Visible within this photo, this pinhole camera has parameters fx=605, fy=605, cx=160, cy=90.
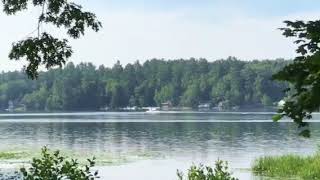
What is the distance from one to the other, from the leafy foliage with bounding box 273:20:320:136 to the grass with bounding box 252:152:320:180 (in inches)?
1054

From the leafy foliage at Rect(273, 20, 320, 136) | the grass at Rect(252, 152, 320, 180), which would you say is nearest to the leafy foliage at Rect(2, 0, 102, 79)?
the leafy foliage at Rect(273, 20, 320, 136)

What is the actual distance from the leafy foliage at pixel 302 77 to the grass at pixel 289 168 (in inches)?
1054

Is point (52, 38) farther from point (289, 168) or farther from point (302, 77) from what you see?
point (289, 168)

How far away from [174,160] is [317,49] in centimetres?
4321

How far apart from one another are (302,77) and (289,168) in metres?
30.9

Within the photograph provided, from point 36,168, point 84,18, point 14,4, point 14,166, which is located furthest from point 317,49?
point 14,166

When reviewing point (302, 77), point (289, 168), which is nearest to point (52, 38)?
point (302, 77)

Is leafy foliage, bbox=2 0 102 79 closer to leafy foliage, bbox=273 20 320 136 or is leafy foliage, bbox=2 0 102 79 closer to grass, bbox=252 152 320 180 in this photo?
leafy foliage, bbox=273 20 320 136

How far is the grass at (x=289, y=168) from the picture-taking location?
3284 centimetres

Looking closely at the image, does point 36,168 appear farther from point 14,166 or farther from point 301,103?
point 14,166

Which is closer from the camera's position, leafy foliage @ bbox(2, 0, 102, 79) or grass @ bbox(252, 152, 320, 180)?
leafy foliage @ bbox(2, 0, 102, 79)

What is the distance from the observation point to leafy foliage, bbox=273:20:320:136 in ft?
16.7

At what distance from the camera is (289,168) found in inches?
1383

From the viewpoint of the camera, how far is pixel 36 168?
34.0 ft
